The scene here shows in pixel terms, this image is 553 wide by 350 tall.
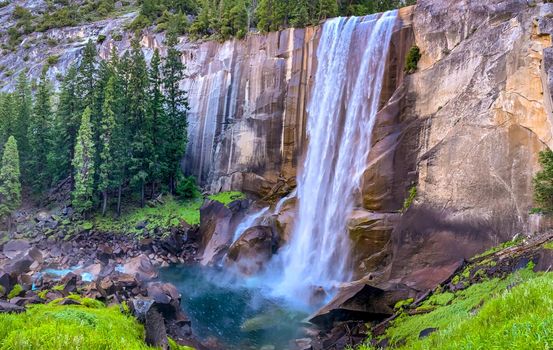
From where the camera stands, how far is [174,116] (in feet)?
144

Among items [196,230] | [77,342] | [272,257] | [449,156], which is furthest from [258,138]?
[77,342]

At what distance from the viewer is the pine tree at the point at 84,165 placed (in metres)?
37.8

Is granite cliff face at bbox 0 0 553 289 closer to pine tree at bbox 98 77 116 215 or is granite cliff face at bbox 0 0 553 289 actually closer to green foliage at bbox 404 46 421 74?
green foliage at bbox 404 46 421 74

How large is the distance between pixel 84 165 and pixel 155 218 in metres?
8.15

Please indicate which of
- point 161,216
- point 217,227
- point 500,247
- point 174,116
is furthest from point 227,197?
point 500,247

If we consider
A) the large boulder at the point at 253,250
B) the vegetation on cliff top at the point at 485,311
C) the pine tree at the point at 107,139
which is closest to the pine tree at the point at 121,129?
the pine tree at the point at 107,139

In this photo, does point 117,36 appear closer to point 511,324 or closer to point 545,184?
point 545,184

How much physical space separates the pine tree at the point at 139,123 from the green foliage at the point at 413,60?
25440 mm

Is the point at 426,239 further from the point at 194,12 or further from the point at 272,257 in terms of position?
the point at 194,12

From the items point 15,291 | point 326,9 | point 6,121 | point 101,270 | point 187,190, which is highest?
point 326,9

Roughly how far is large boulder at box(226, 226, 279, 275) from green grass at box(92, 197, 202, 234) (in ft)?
29.4

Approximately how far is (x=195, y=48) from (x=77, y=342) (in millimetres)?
43152

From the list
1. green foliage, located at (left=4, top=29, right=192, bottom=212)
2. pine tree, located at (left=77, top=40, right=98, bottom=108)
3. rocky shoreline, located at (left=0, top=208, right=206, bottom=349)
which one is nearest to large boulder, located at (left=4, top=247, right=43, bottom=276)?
rocky shoreline, located at (left=0, top=208, right=206, bottom=349)

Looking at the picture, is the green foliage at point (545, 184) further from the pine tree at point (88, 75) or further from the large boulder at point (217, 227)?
the pine tree at point (88, 75)
